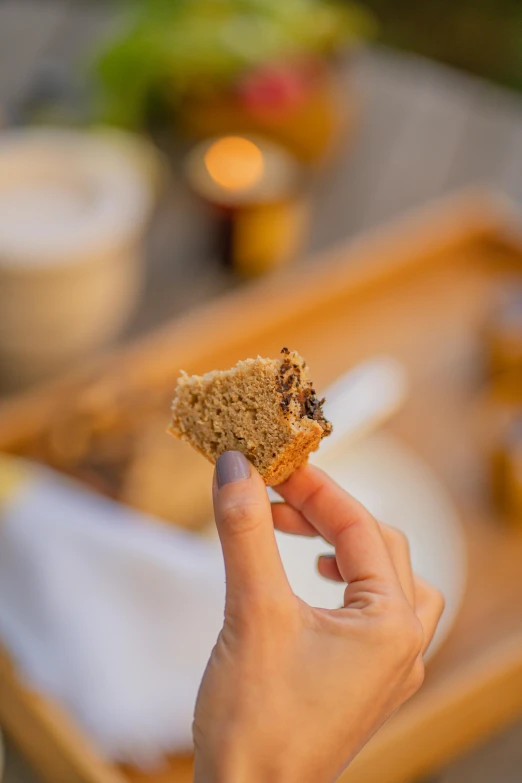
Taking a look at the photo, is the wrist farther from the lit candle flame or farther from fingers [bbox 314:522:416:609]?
the lit candle flame

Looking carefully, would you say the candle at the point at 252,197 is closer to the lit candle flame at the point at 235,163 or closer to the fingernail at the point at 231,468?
the lit candle flame at the point at 235,163

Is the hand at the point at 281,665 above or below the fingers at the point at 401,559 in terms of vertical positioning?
below

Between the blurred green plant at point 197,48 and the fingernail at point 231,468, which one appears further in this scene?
the blurred green plant at point 197,48

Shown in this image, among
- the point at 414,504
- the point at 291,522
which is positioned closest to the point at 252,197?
the point at 414,504

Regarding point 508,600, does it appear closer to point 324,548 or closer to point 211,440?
point 324,548

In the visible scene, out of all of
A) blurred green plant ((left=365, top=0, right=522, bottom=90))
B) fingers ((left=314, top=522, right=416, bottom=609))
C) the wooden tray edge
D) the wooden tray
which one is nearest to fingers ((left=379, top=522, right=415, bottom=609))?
fingers ((left=314, top=522, right=416, bottom=609))

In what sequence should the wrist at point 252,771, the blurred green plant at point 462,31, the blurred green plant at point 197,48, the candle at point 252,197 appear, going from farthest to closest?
1. the blurred green plant at point 462,31
2. the blurred green plant at point 197,48
3. the candle at point 252,197
4. the wrist at point 252,771

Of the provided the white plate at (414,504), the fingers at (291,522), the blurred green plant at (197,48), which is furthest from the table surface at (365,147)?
the fingers at (291,522)

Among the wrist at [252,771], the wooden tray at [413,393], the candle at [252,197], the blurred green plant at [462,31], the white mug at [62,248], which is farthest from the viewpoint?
the blurred green plant at [462,31]

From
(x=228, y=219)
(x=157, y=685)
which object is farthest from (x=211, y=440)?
(x=228, y=219)
